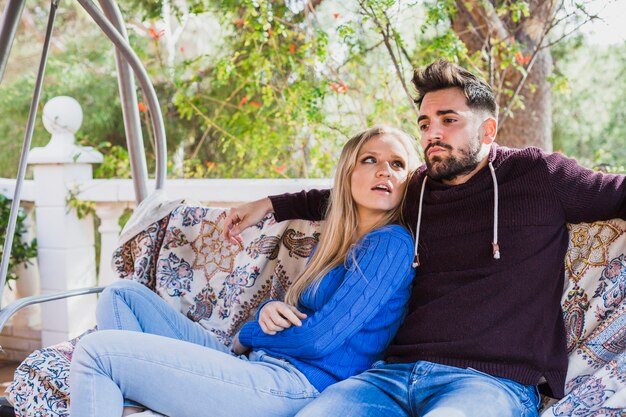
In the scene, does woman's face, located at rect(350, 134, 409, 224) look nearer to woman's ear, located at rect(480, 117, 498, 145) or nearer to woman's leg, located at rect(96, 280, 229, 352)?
woman's ear, located at rect(480, 117, 498, 145)

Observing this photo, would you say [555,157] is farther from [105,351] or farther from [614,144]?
[614,144]

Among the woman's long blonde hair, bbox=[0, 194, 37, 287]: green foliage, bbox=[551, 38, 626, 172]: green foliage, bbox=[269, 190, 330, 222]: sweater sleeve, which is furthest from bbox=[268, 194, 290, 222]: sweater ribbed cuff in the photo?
bbox=[551, 38, 626, 172]: green foliage

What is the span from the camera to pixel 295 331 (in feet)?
6.06

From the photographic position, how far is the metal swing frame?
213 cm

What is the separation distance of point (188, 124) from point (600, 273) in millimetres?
3857

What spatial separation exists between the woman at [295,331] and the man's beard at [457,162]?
0.15m

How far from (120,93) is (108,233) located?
88 centimetres

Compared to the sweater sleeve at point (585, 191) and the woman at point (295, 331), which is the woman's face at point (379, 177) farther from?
the sweater sleeve at point (585, 191)

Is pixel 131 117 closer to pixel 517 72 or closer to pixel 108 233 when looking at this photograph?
pixel 108 233

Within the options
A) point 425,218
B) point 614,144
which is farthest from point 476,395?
point 614,144

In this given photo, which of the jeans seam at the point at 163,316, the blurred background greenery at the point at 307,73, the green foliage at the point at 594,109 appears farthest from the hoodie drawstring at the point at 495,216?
the green foliage at the point at 594,109

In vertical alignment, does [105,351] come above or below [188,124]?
below

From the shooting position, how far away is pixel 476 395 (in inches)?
63.5

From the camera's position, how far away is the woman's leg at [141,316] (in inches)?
80.4
